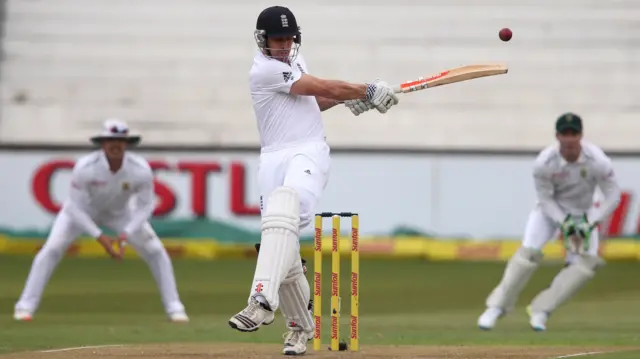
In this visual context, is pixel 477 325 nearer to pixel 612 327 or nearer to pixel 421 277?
pixel 612 327

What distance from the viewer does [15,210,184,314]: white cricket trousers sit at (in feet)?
29.7

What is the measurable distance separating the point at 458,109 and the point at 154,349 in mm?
8589

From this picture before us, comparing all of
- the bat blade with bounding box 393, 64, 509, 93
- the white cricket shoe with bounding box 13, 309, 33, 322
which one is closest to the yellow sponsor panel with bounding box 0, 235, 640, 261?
the white cricket shoe with bounding box 13, 309, 33, 322

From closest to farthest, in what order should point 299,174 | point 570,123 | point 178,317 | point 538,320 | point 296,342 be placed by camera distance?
point 299,174
point 296,342
point 570,123
point 538,320
point 178,317

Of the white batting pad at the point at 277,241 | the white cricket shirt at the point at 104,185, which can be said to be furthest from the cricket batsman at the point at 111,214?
the white batting pad at the point at 277,241

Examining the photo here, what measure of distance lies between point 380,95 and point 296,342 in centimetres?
111

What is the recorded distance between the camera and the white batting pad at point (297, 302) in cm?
600

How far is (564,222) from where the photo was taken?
8398mm

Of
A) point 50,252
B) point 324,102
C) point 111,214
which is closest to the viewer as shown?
point 324,102

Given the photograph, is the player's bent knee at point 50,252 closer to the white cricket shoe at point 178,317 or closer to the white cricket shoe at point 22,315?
the white cricket shoe at point 22,315

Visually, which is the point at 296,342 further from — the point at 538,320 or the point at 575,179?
the point at 575,179

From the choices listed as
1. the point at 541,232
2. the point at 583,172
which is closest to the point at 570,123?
the point at 583,172

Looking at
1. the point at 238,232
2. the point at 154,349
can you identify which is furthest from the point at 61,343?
the point at 238,232

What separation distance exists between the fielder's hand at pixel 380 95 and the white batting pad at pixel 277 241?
1.71 feet
